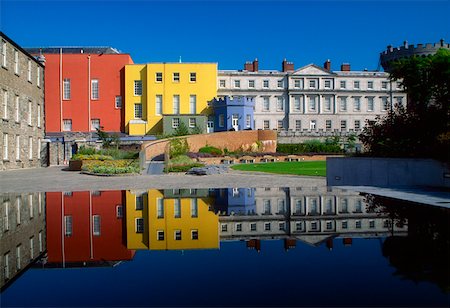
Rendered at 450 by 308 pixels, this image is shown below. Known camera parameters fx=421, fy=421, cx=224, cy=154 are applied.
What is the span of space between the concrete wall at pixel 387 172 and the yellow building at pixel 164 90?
39229mm

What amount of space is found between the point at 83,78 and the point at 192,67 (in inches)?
556

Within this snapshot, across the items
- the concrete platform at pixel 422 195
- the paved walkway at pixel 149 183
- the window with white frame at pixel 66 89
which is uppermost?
the window with white frame at pixel 66 89

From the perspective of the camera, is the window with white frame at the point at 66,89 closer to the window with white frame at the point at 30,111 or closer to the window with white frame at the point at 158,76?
the window with white frame at the point at 158,76

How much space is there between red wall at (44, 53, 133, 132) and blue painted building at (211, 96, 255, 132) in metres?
12.8

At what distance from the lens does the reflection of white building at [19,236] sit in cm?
533

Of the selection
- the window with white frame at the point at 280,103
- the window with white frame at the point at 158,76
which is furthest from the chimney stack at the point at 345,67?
the window with white frame at the point at 158,76

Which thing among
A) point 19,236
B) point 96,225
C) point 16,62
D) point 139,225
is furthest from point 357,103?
point 19,236

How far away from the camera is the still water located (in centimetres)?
421

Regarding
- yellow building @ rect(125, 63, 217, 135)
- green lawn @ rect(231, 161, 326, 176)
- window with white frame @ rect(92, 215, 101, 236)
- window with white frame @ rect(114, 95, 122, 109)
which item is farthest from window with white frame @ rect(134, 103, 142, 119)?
window with white frame @ rect(92, 215, 101, 236)

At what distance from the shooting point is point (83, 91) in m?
54.3

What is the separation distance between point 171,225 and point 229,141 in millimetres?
36325

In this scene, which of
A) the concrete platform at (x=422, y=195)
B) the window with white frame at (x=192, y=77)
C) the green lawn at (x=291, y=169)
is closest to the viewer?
the concrete platform at (x=422, y=195)

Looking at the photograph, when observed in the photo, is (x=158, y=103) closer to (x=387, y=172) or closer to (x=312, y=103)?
(x=312, y=103)

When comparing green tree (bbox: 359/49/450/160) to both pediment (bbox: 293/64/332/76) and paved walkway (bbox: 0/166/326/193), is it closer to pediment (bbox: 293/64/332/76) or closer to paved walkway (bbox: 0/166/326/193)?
paved walkway (bbox: 0/166/326/193)
